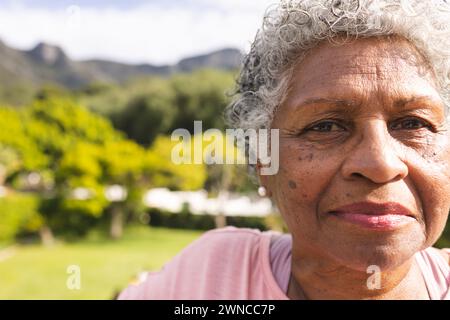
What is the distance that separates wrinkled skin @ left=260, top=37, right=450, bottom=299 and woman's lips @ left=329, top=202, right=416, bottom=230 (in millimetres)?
10

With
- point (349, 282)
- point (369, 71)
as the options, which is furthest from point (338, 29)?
point (349, 282)

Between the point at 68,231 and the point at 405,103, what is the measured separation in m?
18.5

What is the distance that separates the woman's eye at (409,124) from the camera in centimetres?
90

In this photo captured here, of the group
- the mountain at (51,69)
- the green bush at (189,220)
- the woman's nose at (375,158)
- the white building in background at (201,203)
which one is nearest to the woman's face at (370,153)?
the woman's nose at (375,158)

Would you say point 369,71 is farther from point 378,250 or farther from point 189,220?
point 189,220

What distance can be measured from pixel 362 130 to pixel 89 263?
14.0 meters

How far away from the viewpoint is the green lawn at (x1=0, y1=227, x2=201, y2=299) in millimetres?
10884

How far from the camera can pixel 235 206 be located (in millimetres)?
20109

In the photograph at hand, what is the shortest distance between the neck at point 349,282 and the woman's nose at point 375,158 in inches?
8.6

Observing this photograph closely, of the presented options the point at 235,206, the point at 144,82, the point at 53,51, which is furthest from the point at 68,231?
the point at 53,51

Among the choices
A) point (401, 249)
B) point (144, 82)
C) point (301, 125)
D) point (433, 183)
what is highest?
point (144, 82)

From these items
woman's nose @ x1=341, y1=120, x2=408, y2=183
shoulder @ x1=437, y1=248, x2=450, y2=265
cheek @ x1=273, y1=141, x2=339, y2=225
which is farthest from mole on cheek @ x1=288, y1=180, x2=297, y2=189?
shoulder @ x1=437, y1=248, x2=450, y2=265

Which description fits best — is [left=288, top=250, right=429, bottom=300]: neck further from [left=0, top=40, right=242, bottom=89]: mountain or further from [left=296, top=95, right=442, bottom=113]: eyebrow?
[left=0, top=40, right=242, bottom=89]: mountain

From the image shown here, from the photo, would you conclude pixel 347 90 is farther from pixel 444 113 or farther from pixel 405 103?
pixel 444 113
